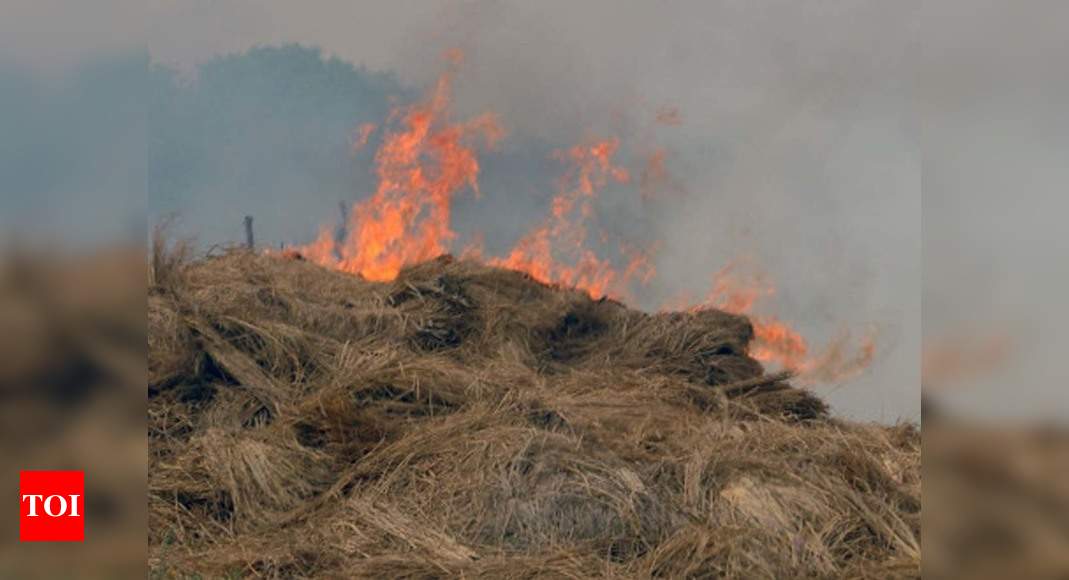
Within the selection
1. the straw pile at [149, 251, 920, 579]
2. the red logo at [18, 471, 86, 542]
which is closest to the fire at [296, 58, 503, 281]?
the straw pile at [149, 251, 920, 579]

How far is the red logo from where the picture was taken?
140cm

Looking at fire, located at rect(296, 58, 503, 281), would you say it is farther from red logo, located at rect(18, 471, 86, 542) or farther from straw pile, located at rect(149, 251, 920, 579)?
red logo, located at rect(18, 471, 86, 542)

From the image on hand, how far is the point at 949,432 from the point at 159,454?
564 cm

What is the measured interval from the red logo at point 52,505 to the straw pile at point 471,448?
9.88ft

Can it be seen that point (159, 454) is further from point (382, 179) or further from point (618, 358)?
point (382, 179)

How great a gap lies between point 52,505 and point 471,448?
4407 millimetres

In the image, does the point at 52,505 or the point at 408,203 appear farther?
the point at 408,203

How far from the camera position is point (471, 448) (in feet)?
18.9

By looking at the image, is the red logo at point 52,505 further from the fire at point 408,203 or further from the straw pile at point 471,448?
the fire at point 408,203

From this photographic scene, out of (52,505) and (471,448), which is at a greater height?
(471,448)

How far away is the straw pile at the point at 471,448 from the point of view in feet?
16.3

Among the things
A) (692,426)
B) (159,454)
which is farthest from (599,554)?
(159,454)

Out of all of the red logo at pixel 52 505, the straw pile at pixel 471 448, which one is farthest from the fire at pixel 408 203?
the red logo at pixel 52 505

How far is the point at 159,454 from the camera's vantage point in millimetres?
6430
